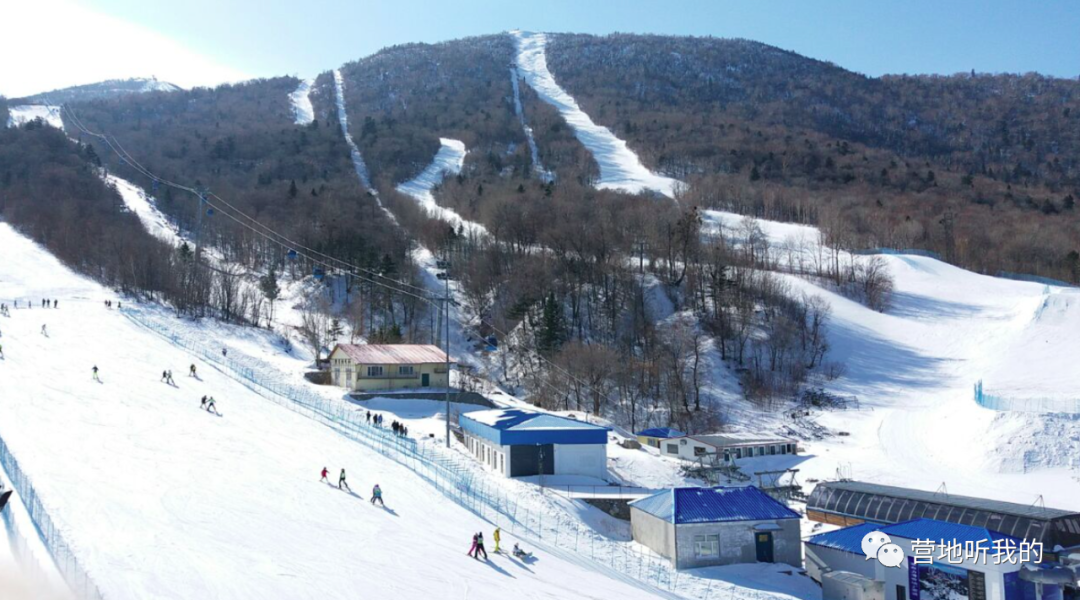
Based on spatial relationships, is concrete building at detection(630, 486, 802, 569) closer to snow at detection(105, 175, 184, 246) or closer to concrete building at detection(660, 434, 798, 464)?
→ concrete building at detection(660, 434, 798, 464)

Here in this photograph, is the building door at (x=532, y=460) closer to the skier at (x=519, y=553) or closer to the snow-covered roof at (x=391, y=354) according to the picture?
the skier at (x=519, y=553)

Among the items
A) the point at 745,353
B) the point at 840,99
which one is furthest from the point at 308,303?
the point at 840,99

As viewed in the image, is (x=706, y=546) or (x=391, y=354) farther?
(x=391, y=354)

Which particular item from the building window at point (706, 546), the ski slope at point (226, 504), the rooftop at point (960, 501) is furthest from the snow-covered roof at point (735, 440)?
the ski slope at point (226, 504)

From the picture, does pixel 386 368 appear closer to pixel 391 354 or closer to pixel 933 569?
pixel 391 354

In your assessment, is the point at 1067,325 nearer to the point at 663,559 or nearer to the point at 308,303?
the point at 663,559

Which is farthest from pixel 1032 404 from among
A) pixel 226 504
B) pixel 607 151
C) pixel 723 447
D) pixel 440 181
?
pixel 607 151
